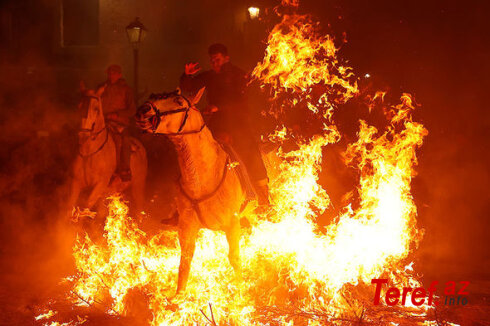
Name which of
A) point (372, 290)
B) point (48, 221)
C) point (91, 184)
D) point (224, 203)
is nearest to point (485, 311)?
point (372, 290)

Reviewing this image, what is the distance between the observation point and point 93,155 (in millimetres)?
8500

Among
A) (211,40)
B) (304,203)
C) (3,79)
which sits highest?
(211,40)

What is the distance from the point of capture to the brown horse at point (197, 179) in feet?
16.4

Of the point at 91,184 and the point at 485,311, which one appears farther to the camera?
the point at 91,184

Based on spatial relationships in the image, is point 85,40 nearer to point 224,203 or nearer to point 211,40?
point 211,40

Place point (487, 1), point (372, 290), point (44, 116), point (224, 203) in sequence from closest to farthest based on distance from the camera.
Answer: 1. point (224, 203)
2. point (372, 290)
3. point (487, 1)
4. point (44, 116)

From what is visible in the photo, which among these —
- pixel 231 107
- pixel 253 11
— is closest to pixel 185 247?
pixel 231 107

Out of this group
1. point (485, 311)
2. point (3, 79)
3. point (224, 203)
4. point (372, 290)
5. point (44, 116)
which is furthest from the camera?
point (3, 79)

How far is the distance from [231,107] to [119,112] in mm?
3764

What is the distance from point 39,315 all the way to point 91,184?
10.1ft

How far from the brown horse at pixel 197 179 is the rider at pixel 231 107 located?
0.49 metres

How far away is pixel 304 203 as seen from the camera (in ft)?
23.4

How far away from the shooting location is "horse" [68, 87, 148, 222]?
809 cm

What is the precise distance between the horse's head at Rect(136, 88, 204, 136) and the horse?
351cm
